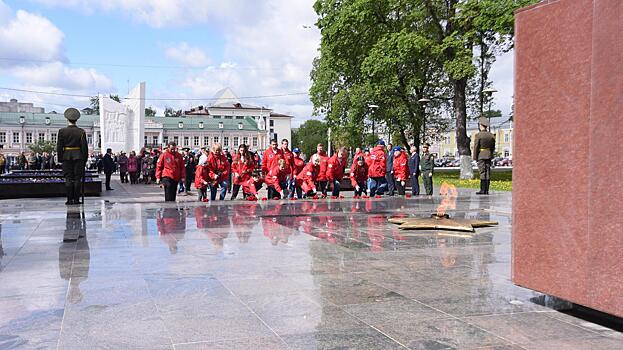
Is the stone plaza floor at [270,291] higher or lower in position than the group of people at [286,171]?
lower

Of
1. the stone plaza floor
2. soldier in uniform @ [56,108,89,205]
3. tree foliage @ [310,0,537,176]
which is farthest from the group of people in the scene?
tree foliage @ [310,0,537,176]

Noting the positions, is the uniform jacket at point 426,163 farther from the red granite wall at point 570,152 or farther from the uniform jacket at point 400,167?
the red granite wall at point 570,152

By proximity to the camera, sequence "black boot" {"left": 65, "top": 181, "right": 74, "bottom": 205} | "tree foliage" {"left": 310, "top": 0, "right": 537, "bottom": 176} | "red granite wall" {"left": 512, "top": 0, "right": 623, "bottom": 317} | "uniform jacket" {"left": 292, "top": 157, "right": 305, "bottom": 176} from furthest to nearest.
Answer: "tree foliage" {"left": 310, "top": 0, "right": 537, "bottom": 176} → "uniform jacket" {"left": 292, "top": 157, "right": 305, "bottom": 176} → "black boot" {"left": 65, "top": 181, "right": 74, "bottom": 205} → "red granite wall" {"left": 512, "top": 0, "right": 623, "bottom": 317}

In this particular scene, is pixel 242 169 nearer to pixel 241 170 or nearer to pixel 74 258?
pixel 241 170

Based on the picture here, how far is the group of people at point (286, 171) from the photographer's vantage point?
56.1ft

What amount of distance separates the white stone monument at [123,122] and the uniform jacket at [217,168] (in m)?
31.7

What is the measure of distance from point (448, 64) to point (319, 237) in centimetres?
2277

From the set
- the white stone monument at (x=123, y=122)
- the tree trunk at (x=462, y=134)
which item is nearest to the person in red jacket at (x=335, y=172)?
the tree trunk at (x=462, y=134)

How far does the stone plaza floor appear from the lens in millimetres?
4137

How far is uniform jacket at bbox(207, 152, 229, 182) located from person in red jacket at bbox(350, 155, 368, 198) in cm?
455

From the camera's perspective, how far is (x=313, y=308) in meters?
4.91

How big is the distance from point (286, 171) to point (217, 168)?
208 cm

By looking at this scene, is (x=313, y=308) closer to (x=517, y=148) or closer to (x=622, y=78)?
(x=517, y=148)

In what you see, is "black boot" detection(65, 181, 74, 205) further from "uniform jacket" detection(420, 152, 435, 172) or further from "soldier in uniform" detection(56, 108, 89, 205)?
"uniform jacket" detection(420, 152, 435, 172)
